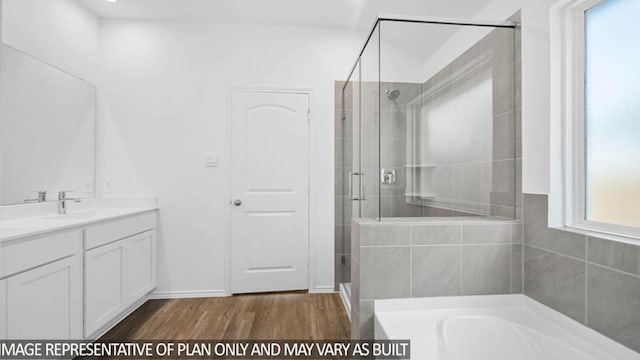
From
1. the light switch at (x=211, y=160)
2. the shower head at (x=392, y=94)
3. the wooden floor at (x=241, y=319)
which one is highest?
the shower head at (x=392, y=94)

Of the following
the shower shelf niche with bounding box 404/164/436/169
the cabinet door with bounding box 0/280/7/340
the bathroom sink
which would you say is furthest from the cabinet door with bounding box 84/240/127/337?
the shower shelf niche with bounding box 404/164/436/169

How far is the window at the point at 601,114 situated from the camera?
1.20 metres

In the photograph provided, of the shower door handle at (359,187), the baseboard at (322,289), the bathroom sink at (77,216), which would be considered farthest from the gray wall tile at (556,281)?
the bathroom sink at (77,216)

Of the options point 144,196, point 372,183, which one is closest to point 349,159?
point 372,183

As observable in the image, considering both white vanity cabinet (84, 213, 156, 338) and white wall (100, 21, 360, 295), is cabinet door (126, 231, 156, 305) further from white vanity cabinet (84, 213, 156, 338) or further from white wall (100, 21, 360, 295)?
white wall (100, 21, 360, 295)

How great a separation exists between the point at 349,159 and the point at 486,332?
1685mm

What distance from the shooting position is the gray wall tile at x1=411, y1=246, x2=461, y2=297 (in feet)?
5.28

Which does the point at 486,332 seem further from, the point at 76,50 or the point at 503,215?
the point at 76,50

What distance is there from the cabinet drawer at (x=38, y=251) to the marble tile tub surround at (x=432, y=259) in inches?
65.8

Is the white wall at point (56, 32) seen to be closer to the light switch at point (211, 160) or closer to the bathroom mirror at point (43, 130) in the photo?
the bathroom mirror at point (43, 130)

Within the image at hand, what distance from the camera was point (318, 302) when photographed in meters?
2.69

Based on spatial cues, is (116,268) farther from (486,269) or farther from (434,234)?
(486,269)

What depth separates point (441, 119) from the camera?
6.43 ft

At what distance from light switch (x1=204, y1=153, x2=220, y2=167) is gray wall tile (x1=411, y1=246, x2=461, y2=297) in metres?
2.02
